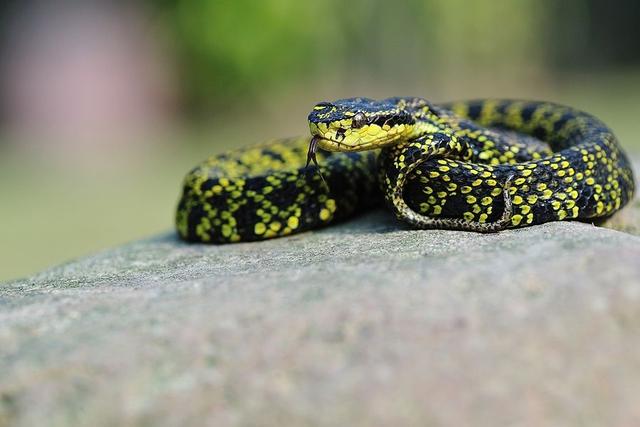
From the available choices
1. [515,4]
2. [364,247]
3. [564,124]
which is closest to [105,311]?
[364,247]

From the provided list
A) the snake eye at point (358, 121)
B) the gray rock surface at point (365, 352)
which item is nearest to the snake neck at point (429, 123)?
the snake eye at point (358, 121)

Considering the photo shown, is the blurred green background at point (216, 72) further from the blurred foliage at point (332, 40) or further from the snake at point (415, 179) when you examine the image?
the snake at point (415, 179)

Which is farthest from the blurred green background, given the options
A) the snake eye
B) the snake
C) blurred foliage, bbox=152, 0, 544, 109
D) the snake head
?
A: the snake eye

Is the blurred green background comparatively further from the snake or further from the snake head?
the snake head

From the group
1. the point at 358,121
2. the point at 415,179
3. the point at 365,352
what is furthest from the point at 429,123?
the point at 365,352

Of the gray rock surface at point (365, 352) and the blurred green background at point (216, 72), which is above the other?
the gray rock surface at point (365, 352)

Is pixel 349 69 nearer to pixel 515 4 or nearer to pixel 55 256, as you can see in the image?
pixel 515 4
